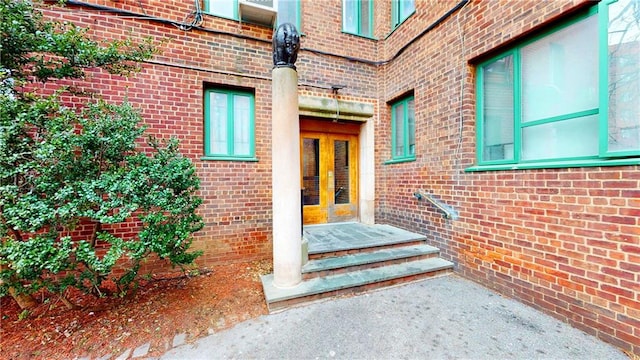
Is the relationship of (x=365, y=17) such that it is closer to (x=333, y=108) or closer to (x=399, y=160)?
(x=333, y=108)

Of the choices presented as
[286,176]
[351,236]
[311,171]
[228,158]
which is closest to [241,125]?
[228,158]

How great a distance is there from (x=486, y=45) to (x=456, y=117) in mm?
954

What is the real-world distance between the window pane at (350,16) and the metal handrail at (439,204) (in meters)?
3.78

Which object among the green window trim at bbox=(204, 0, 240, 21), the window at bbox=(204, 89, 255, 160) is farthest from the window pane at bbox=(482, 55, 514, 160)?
the green window trim at bbox=(204, 0, 240, 21)

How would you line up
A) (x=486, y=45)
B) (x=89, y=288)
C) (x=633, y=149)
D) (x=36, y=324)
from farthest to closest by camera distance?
(x=486, y=45) < (x=89, y=288) < (x=36, y=324) < (x=633, y=149)

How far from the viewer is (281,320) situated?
99.8 inches

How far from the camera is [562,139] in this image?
2.62 m

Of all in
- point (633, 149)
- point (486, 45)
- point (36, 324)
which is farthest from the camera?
point (486, 45)

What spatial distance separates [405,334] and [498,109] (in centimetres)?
305

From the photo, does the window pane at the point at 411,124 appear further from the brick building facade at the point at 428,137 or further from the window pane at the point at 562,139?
the window pane at the point at 562,139

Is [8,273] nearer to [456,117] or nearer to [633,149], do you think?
Answer: [456,117]

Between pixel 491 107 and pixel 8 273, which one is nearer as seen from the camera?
pixel 8 273

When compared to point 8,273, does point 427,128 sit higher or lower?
higher

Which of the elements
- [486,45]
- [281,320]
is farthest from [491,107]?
[281,320]
